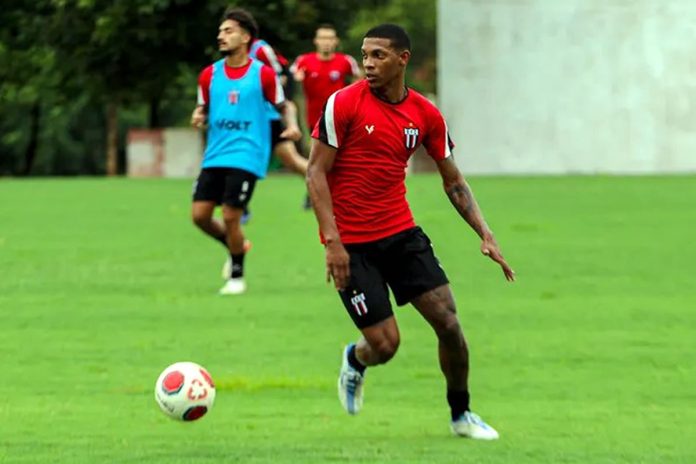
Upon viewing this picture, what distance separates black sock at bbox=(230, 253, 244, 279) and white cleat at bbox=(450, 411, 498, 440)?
6.66 m

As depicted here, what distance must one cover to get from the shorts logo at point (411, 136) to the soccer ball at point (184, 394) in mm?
1490

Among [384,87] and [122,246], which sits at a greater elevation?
[384,87]

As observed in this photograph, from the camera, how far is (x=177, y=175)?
46.6 meters

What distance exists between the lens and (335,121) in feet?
27.2

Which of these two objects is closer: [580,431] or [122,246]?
[580,431]

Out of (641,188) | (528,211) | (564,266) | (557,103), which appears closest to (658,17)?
(557,103)

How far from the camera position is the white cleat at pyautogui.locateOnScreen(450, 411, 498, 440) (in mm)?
8492

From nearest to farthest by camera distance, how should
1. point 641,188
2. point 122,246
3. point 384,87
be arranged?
point 384,87, point 122,246, point 641,188

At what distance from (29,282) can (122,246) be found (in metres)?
3.90

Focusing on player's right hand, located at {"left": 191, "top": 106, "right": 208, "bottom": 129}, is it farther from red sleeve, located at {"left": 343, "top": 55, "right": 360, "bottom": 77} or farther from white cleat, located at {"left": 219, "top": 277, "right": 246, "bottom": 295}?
red sleeve, located at {"left": 343, "top": 55, "right": 360, "bottom": 77}

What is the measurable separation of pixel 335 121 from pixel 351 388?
4.78 ft

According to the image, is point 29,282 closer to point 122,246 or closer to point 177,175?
point 122,246

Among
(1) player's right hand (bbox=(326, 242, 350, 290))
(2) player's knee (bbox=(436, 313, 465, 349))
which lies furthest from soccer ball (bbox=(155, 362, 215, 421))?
(2) player's knee (bbox=(436, 313, 465, 349))

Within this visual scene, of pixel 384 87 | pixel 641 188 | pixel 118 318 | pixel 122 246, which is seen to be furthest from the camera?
pixel 641 188
